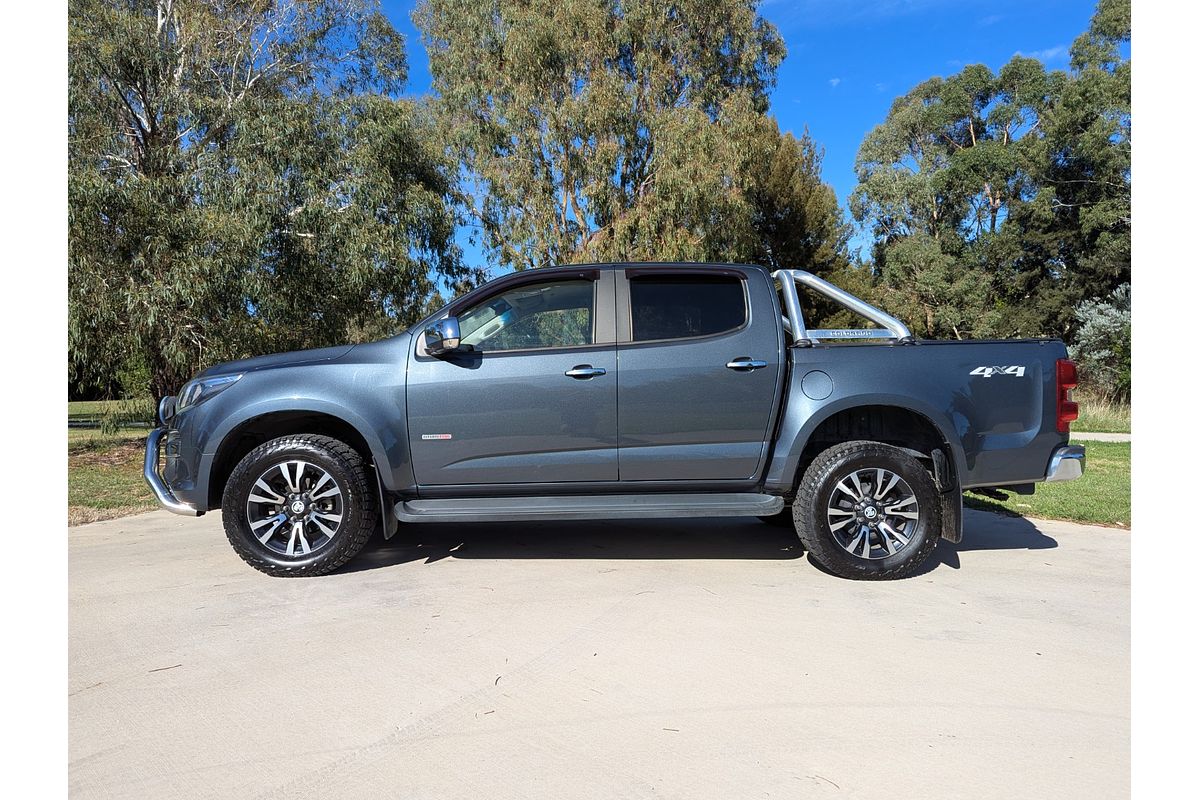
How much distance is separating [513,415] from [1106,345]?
27997mm

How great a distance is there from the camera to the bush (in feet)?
79.5

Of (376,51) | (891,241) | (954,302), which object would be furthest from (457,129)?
(891,241)

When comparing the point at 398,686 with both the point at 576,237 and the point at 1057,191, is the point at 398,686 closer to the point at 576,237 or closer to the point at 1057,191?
the point at 576,237

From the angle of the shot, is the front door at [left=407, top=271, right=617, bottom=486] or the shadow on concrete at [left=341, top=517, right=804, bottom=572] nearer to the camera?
the front door at [left=407, top=271, right=617, bottom=486]

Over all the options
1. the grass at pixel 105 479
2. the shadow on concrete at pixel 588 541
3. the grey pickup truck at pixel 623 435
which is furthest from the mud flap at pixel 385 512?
the grass at pixel 105 479

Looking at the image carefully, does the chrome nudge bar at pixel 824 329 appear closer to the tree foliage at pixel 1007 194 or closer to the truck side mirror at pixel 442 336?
the truck side mirror at pixel 442 336

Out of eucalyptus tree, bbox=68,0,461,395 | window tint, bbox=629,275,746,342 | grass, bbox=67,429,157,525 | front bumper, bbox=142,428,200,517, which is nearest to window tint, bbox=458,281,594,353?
window tint, bbox=629,275,746,342

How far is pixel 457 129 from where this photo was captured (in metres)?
18.0

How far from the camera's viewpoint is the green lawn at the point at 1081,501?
20.1 ft

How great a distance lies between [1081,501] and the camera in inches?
262

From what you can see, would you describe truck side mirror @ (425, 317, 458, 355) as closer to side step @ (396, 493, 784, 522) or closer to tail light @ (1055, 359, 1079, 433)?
side step @ (396, 493, 784, 522)

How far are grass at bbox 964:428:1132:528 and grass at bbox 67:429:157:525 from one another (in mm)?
7795

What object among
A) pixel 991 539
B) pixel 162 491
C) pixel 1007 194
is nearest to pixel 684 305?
pixel 991 539

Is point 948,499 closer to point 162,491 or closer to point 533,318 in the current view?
point 533,318
